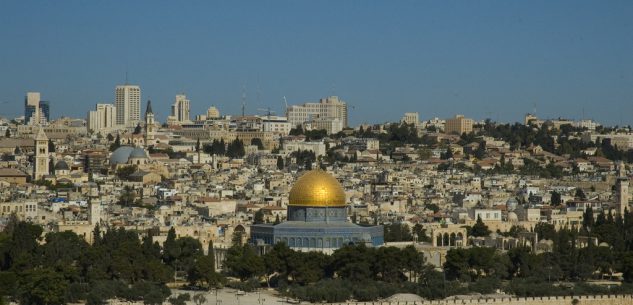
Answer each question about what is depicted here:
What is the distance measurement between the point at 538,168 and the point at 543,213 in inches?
1327

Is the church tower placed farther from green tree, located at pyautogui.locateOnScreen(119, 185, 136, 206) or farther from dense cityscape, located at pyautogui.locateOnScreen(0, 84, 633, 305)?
green tree, located at pyautogui.locateOnScreen(119, 185, 136, 206)

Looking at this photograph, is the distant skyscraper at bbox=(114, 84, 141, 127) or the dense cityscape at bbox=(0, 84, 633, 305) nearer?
the dense cityscape at bbox=(0, 84, 633, 305)

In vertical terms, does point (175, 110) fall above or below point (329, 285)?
above

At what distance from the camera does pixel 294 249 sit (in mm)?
59500

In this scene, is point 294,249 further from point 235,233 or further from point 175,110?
point 175,110

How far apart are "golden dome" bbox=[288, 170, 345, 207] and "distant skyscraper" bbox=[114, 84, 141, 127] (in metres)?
106

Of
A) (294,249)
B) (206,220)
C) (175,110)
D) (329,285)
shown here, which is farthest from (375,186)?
(175,110)

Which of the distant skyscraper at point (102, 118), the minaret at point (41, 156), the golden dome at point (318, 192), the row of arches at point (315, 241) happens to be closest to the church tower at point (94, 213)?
the golden dome at point (318, 192)

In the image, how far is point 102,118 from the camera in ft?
532

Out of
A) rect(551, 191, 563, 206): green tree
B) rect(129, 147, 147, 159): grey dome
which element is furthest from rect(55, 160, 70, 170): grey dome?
rect(551, 191, 563, 206): green tree

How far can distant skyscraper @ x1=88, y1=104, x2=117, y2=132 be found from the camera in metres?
159

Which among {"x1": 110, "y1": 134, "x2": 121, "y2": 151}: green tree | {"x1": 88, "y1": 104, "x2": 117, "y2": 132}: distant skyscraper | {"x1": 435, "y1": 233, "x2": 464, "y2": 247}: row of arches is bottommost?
{"x1": 435, "y1": 233, "x2": 464, "y2": 247}: row of arches

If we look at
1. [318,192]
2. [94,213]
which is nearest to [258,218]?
[94,213]

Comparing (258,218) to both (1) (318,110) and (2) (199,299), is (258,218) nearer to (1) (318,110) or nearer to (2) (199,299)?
(2) (199,299)
